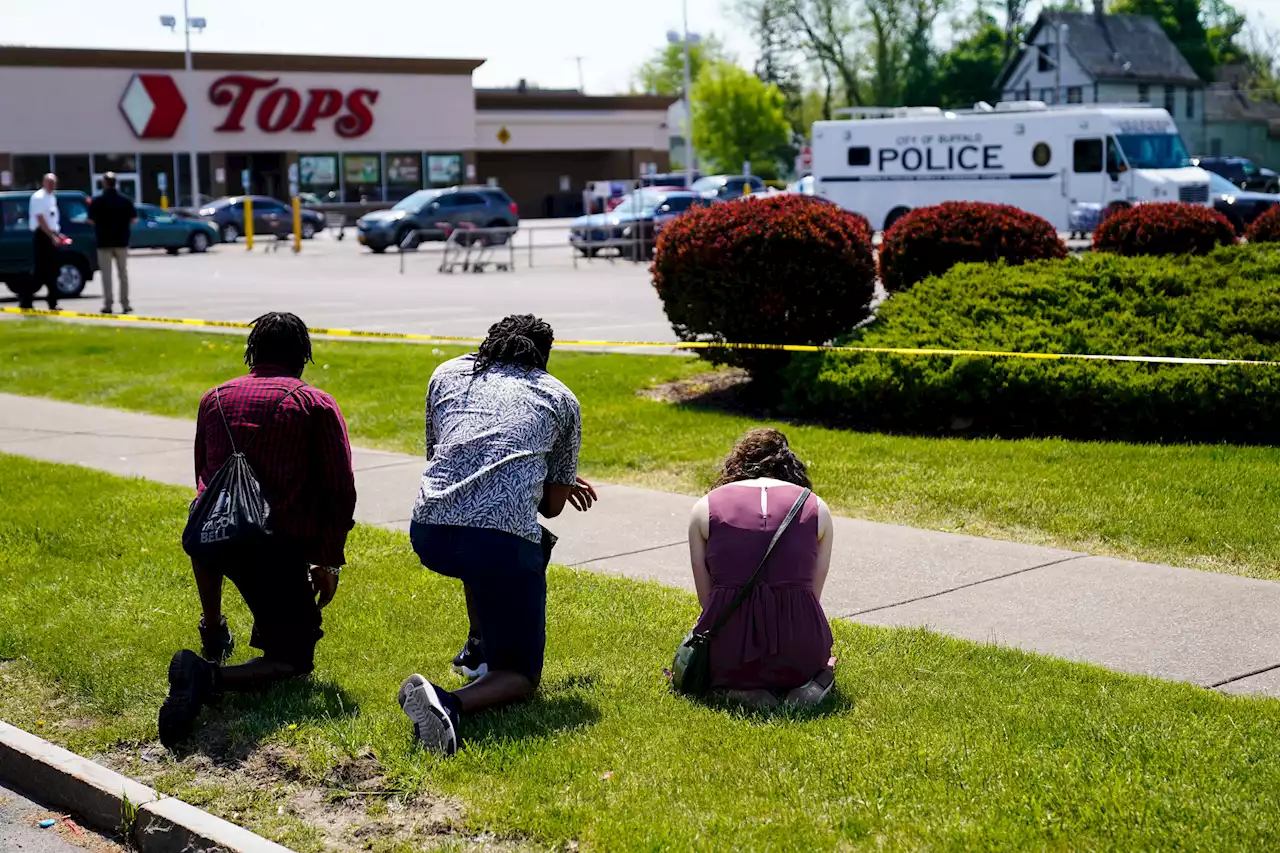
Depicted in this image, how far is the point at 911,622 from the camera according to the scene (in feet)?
21.0

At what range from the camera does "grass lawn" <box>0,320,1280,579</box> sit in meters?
7.79

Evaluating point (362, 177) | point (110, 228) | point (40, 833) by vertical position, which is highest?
point (362, 177)

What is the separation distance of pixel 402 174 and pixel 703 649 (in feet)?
200

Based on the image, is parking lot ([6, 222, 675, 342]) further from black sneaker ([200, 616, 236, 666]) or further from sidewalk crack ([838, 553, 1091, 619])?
black sneaker ([200, 616, 236, 666])

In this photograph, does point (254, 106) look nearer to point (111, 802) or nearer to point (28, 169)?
point (28, 169)

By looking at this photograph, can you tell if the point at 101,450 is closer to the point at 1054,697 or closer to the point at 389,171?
the point at 1054,697

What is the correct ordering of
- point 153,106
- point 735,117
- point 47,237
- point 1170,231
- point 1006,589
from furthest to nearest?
point 735,117, point 153,106, point 47,237, point 1170,231, point 1006,589

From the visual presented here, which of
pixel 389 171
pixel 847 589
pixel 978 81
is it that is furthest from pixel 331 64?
pixel 847 589

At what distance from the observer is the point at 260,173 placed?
202 feet

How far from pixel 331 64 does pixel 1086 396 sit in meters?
55.2

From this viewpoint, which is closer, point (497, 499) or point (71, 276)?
point (497, 499)

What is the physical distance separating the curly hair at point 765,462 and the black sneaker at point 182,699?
1918 millimetres

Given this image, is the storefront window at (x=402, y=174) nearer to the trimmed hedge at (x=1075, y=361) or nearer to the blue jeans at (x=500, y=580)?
the trimmed hedge at (x=1075, y=361)

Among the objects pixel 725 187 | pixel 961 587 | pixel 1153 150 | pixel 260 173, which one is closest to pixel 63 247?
pixel 961 587
